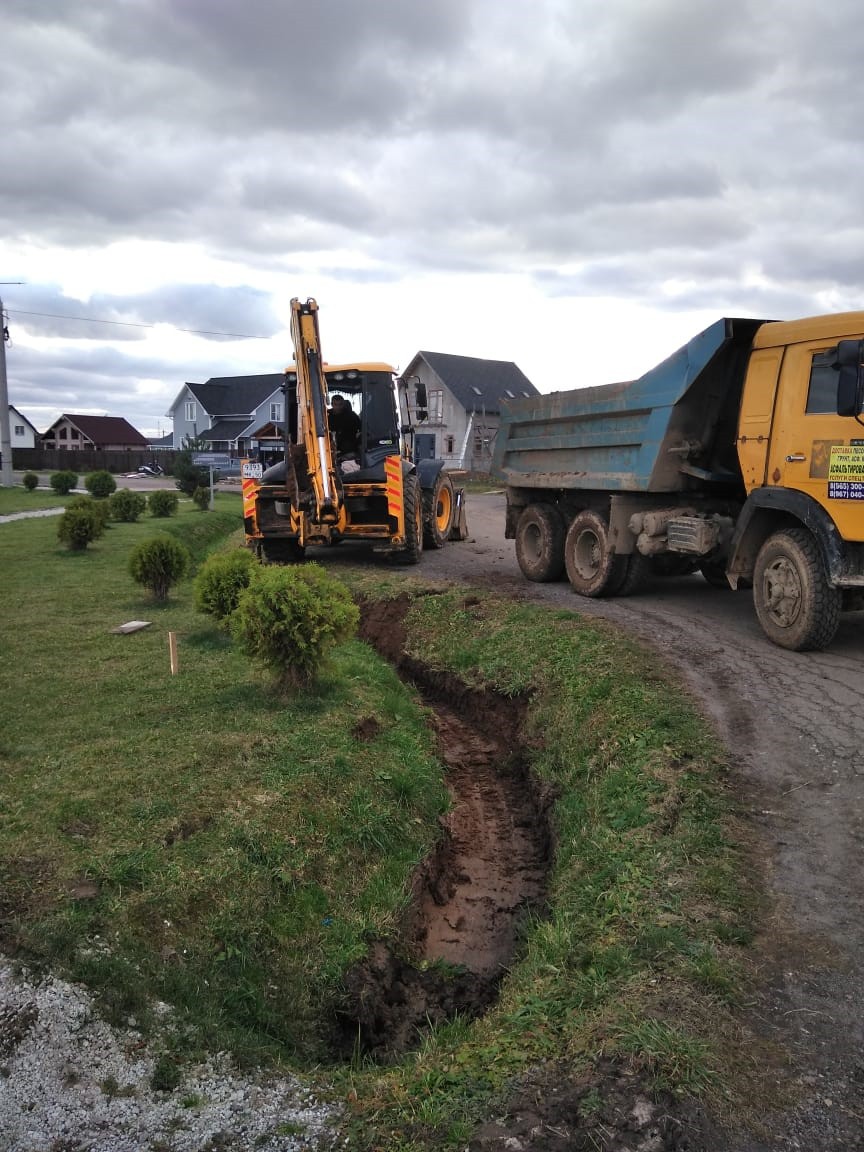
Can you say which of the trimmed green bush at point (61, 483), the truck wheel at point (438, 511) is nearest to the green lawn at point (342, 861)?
the truck wheel at point (438, 511)

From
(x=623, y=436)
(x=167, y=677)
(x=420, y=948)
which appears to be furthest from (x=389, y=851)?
(x=623, y=436)

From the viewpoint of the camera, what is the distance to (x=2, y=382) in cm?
3081

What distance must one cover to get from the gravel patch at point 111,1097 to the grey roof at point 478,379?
45937 mm

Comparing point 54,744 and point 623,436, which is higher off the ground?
point 623,436

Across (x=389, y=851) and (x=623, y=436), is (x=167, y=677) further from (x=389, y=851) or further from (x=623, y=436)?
(x=623, y=436)

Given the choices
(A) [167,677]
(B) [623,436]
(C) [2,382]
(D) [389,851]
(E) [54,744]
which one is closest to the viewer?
(D) [389,851]

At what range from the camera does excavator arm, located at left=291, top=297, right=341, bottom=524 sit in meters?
12.6

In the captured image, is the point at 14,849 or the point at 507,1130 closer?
the point at 507,1130

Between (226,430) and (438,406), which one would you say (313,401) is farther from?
(226,430)

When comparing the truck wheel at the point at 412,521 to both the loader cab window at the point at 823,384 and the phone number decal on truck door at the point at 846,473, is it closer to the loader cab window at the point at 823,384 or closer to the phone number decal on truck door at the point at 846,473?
the loader cab window at the point at 823,384

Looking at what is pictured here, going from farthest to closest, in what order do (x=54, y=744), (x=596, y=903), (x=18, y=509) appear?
(x=18, y=509) → (x=54, y=744) → (x=596, y=903)

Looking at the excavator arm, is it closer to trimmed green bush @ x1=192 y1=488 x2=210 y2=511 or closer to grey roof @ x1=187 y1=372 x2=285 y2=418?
trimmed green bush @ x1=192 y1=488 x2=210 y2=511

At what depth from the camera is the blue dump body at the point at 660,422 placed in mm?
8922

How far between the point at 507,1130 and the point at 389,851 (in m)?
2.90
